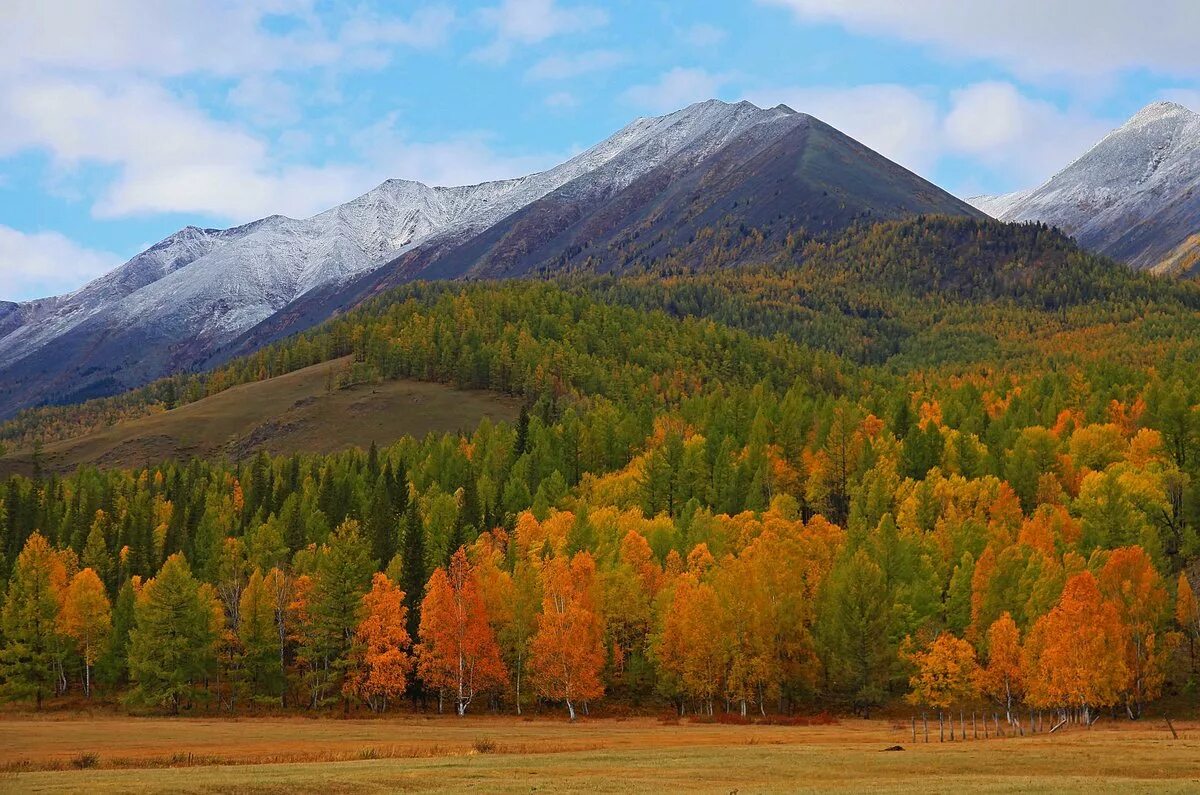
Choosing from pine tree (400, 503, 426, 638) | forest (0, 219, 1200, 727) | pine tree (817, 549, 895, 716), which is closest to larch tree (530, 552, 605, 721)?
forest (0, 219, 1200, 727)

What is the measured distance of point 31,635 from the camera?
380ft

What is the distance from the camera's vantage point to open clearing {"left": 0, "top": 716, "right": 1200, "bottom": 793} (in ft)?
147

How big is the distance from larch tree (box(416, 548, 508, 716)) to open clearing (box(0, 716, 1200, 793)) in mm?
15870

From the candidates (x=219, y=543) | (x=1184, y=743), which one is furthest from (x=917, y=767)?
(x=219, y=543)

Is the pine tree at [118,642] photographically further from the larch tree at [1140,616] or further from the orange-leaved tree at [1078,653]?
the larch tree at [1140,616]

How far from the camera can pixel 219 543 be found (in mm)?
151625

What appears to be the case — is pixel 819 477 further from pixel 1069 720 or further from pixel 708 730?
pixel 708 730

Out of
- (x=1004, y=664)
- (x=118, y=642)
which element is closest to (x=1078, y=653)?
(x=1004, y=664)

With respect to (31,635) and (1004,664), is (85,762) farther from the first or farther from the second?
(31,635)

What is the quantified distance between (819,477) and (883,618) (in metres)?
58.6

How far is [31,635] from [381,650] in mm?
39328

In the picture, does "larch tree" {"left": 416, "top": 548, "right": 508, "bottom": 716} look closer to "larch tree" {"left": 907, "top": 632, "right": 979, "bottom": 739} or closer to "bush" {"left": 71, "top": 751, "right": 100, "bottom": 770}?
"larch tree" {"left": 907, "top": 632, "right": 979, "bottom": 739}

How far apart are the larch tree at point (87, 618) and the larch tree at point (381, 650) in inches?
1201

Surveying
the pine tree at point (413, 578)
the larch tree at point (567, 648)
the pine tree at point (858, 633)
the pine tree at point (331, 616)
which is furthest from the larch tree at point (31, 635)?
the pine tree at point (858, 633)
